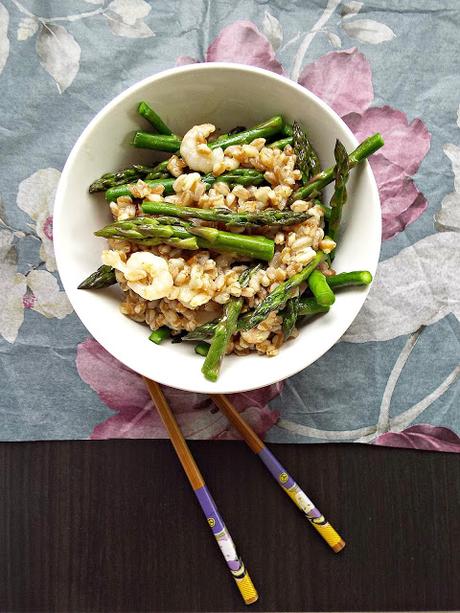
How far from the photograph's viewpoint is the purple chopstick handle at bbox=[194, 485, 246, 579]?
1601mm

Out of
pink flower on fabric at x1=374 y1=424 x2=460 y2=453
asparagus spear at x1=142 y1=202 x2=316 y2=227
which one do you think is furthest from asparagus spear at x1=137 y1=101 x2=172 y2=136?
pink flower on fabric at x1=374 y1=424 x2=460 y2=453

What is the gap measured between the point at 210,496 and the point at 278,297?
24.7 inches

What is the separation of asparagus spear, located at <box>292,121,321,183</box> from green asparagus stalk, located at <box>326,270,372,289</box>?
21 cm

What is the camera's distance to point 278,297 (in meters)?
1.25

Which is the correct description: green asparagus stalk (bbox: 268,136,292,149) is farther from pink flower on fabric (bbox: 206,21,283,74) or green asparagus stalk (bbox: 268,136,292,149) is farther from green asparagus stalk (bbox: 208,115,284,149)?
pink flower on fabric (bbox: 206,21,283,74)

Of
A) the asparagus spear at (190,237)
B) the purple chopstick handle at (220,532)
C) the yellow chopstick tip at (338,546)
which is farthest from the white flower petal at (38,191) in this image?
the yellow chopstick tip at (338,546)

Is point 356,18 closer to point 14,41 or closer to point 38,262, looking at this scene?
point 14,41

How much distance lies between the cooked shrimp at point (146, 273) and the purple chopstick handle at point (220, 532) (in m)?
0.60

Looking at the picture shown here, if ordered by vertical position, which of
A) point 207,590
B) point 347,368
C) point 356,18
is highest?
point 356,18

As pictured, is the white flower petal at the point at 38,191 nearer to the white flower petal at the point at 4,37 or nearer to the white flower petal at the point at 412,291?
the white flower petal at the point at 4,37

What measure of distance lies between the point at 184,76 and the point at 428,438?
102cm

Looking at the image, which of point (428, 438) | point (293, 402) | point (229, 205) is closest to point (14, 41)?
point (229, 205)

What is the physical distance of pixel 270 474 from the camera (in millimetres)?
1646

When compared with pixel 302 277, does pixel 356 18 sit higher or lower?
higher
